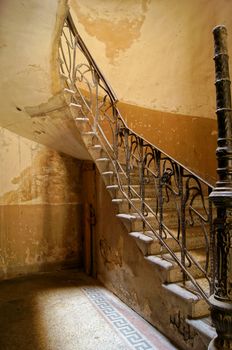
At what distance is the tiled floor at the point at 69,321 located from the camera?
253 centimetres

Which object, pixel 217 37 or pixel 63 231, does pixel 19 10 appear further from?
pixel 63 231

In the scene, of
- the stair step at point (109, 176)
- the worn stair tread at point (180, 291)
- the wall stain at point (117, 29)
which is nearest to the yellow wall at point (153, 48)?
the wall stain at point (117, 29)

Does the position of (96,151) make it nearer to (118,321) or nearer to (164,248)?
(164,248)

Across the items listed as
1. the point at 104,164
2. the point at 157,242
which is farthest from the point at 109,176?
the point at 157,242

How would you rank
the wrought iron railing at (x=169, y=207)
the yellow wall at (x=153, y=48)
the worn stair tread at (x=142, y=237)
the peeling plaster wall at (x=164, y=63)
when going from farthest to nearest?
the yellow wall at (x=153, y=48)
the peeling plaster wall at (x=164, y=63)
the worn stair tread at (x=142, y=237)
the wrought iron railing at (x=169, y=207)

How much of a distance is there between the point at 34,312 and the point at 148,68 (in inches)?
172

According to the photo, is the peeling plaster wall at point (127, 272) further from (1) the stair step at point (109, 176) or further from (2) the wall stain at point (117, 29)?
(2) the wall stain at point (117, 29)

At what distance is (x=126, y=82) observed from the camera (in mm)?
5238

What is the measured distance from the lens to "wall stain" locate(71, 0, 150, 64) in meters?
5.27

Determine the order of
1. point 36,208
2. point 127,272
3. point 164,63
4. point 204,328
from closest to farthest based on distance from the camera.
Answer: point 204,328 < point 127,272 < point 36,208 < point 164,63

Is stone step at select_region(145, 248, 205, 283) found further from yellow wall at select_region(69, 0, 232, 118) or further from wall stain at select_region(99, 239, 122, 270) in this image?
yellow wall at select_region(69, 0, 232, 118)

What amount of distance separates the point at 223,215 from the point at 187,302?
970 mm

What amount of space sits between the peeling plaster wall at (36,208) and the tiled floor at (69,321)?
67 centimetres

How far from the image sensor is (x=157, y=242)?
8.73ft
